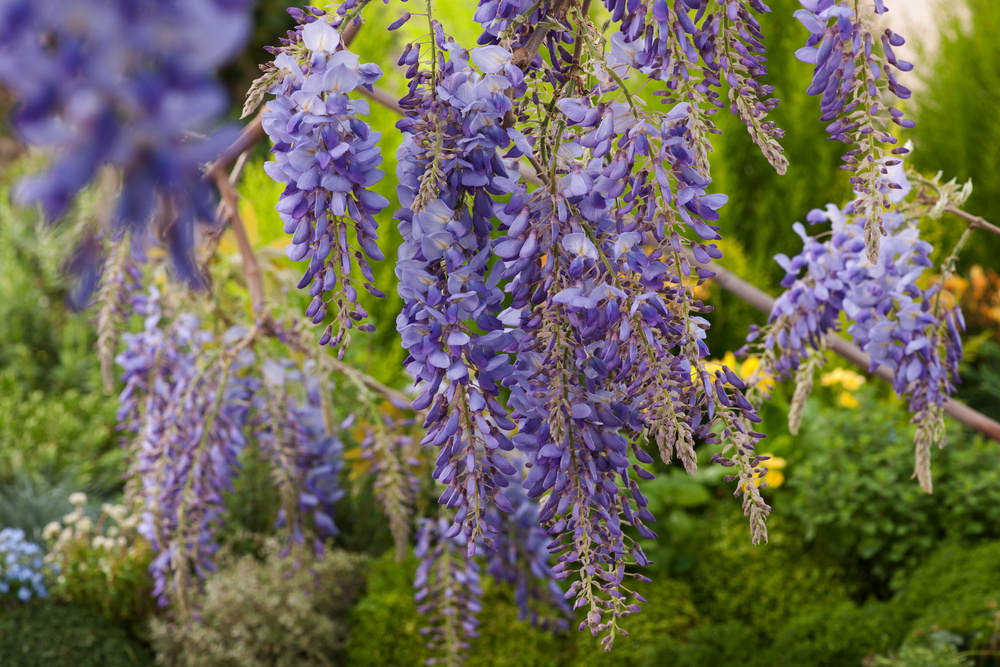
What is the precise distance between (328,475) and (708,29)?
1.61m

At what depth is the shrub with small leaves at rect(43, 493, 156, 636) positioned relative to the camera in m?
2.42

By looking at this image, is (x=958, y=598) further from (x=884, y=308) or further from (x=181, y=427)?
(x=181, y=427)

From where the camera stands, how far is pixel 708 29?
3.05 ft

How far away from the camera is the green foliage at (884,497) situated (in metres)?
2.51

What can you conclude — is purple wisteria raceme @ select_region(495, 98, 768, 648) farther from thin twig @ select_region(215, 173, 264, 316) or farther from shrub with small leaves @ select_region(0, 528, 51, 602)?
shrub with small leaves @ select_region(0, 528, 51, 602)

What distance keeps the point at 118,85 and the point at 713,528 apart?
279 centimetres

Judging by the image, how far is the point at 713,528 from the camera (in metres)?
2.87

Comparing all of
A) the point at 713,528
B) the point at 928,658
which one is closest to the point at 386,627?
the point at 713,528

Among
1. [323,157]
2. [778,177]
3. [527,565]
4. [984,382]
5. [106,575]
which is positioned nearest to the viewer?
[323,157]

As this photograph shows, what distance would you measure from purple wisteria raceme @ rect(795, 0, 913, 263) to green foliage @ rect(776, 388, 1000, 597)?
1892mm

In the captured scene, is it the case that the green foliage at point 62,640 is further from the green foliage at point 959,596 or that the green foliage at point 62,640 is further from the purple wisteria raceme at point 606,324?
the green foliage at point 959,596

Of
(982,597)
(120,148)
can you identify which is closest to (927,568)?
(982,597)

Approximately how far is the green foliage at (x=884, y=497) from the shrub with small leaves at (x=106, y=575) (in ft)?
6.78

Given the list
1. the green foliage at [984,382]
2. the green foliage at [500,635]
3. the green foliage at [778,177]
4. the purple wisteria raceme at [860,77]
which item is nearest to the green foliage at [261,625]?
the green foliage at [500,635]
